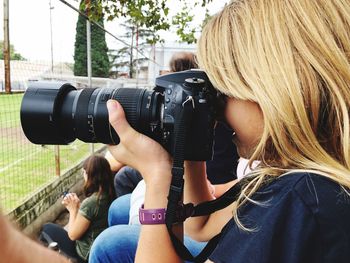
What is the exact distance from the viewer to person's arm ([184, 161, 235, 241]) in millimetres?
1375

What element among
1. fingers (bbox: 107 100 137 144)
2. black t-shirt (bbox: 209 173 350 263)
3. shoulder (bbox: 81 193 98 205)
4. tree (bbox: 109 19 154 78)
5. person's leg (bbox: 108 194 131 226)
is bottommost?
shoulder (bbox: 81 193 98 205)

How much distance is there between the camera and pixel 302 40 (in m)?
0.90

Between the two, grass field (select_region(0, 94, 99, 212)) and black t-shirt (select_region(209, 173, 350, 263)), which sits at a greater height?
black t-shirt (select_region(209, 173, 350, 263))

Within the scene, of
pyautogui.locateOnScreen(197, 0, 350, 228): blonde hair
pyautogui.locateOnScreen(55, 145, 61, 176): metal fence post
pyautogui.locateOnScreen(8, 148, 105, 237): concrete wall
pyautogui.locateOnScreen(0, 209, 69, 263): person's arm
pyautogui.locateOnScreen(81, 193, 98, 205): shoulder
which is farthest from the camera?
pyautogui.locateOnScreen(55, 145, 61, 176): metal fence post

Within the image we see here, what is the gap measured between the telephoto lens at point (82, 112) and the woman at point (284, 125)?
0.19 metres

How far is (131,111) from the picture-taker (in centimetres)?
114

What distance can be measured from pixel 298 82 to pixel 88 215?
2006 mm

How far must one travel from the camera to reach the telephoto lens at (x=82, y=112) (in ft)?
3.76

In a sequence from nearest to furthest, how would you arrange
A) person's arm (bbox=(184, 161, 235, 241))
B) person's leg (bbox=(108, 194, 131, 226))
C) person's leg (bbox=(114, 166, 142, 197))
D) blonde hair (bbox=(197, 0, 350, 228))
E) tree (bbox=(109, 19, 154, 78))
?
blonde hair (bbox=(197, 0, 350, 228)) < person's arm (bbox=(184, 161, 235, 241)) < person's leg (bbox=(108, 194, 131, 226)) < person's leg (bbox=(114, 166, 142, 197)) < tree (bbox=(109, 19, 154, 78))

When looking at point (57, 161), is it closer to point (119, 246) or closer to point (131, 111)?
point (119, 246)

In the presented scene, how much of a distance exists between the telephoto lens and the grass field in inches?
44.2

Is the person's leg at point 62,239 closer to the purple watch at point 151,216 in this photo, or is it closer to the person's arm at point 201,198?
the person's arm at point 201,198

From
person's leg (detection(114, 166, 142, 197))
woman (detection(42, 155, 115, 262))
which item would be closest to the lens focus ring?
woman (detection(42, 155, 115, 262))

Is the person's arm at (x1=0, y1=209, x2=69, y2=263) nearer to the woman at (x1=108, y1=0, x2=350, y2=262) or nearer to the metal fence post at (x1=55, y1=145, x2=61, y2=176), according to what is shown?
the woman at (x1=108, y1=0, x2=350, y2=262)
